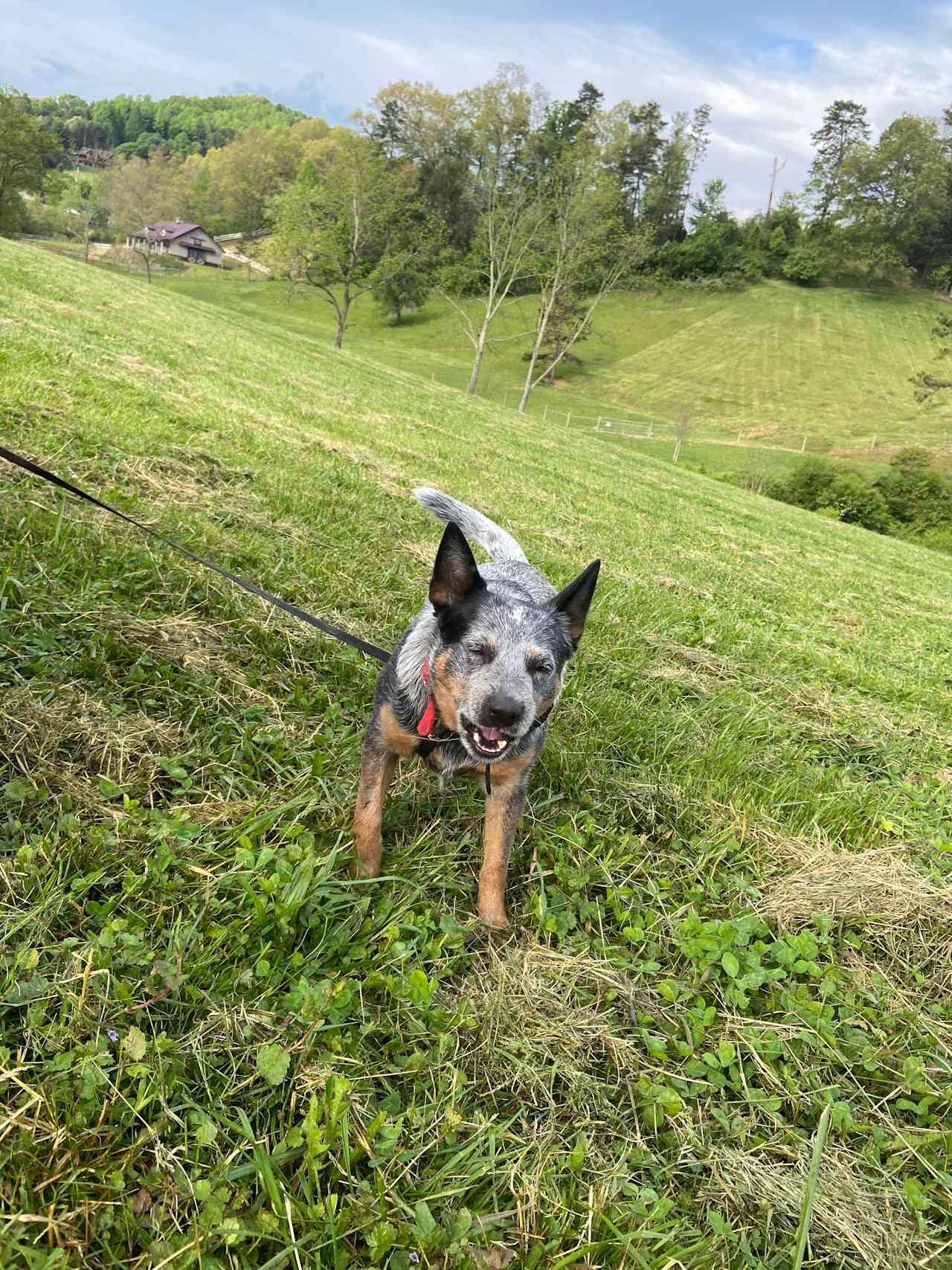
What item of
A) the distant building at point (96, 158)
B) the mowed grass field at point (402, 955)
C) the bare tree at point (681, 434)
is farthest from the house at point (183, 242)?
the mowed grass field at point (402, 955)

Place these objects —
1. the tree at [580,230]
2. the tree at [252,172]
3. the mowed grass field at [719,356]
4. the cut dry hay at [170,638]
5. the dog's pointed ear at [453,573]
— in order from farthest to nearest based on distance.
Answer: the tree at [252,172], the mowed grass field at [719,356], the tree at [580,230], the cut dry hay at [170,638], the dog's pointed ear at [453,573]

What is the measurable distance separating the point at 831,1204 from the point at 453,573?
253cm

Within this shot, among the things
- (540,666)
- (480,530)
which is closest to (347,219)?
(480,530)

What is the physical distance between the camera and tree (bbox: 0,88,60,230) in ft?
173

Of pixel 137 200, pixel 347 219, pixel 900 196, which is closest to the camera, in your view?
pixel 347 219

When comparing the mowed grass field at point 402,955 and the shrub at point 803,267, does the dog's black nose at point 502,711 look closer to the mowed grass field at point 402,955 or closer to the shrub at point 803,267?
the mowed grass field at point 402,955

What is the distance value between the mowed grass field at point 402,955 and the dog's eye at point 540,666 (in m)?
0.87

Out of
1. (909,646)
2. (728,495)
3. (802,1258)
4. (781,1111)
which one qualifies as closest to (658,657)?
(781,1111)

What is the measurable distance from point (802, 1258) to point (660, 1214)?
427mm

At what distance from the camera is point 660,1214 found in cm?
188

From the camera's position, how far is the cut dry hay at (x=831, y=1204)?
1.92 meters

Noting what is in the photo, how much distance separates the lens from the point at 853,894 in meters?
3.24

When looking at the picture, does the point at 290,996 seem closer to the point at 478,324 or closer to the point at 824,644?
the point at 824,644

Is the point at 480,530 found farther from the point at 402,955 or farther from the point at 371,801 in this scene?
the point at 402,955
